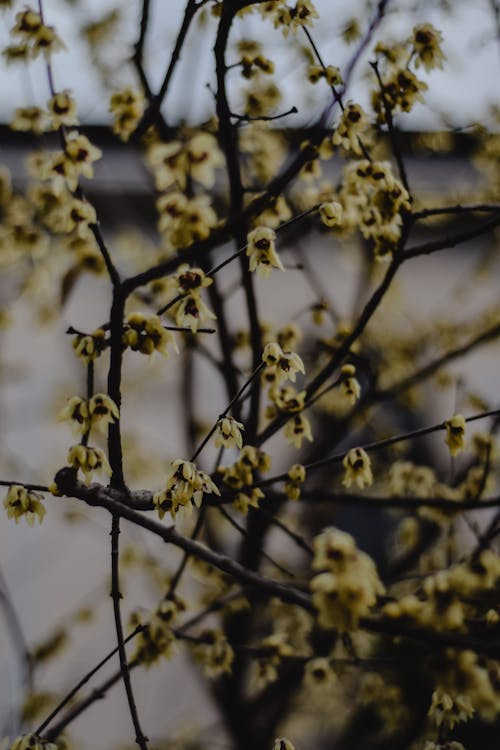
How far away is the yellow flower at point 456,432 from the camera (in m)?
1.67

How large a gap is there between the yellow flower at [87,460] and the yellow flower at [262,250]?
0.60 m

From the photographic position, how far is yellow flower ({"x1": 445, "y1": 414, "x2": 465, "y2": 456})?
5.49ft

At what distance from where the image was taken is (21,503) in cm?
152

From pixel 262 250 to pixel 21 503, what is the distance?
85 centimetres

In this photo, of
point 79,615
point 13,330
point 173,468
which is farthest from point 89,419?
point 13,330

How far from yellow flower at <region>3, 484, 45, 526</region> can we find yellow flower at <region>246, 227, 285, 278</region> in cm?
78

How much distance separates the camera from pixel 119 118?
2098mm

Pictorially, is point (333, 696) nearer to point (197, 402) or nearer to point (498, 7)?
point (197, 402)

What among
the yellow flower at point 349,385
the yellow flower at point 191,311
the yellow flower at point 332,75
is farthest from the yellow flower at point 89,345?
the yellow flower at point 332,75

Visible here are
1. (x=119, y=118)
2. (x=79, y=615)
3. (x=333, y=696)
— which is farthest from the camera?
(x=333, y=696)

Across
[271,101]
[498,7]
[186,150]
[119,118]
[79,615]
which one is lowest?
[79,615]

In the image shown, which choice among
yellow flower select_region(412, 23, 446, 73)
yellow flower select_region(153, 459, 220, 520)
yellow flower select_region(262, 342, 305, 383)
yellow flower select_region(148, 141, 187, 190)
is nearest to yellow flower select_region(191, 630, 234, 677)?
yellow flower select_region(153, 459, 220, 520)

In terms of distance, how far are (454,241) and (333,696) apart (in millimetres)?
3591

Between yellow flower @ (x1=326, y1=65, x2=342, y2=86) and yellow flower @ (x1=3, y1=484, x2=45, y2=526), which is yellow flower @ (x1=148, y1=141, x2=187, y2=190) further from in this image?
yellow flower @ (x1=3, y1=484, x2=45, y2=526)
